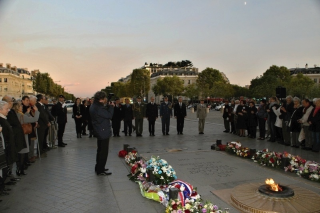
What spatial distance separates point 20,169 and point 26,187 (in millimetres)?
1109

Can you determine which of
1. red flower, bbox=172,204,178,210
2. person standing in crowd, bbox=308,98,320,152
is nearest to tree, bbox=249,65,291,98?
person standing in crowd, bbox=308,98,320,152

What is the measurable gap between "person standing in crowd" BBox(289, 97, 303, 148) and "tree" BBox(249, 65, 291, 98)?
53.7m

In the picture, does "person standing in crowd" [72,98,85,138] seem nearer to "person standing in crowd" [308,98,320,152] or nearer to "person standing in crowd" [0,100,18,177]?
"person standing in crowd" [0,100,18,177]

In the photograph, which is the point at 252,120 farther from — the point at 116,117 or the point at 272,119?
the point at 116,117

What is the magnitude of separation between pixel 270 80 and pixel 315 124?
62220mm

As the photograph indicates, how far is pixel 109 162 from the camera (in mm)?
7719

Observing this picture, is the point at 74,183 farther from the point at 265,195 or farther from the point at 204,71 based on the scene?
the point at 204,71

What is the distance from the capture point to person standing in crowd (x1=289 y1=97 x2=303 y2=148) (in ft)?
32.7

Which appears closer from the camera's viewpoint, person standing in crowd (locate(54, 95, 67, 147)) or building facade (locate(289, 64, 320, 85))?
person standing in crowd (locate(54, 95, 67, 147))

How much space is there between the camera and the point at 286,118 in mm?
10547

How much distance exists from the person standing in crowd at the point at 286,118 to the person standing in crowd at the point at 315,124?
124 centimetres

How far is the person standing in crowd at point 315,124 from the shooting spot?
8852 mm

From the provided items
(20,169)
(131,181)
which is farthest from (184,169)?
(20,169)

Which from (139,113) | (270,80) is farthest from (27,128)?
(270,80)
